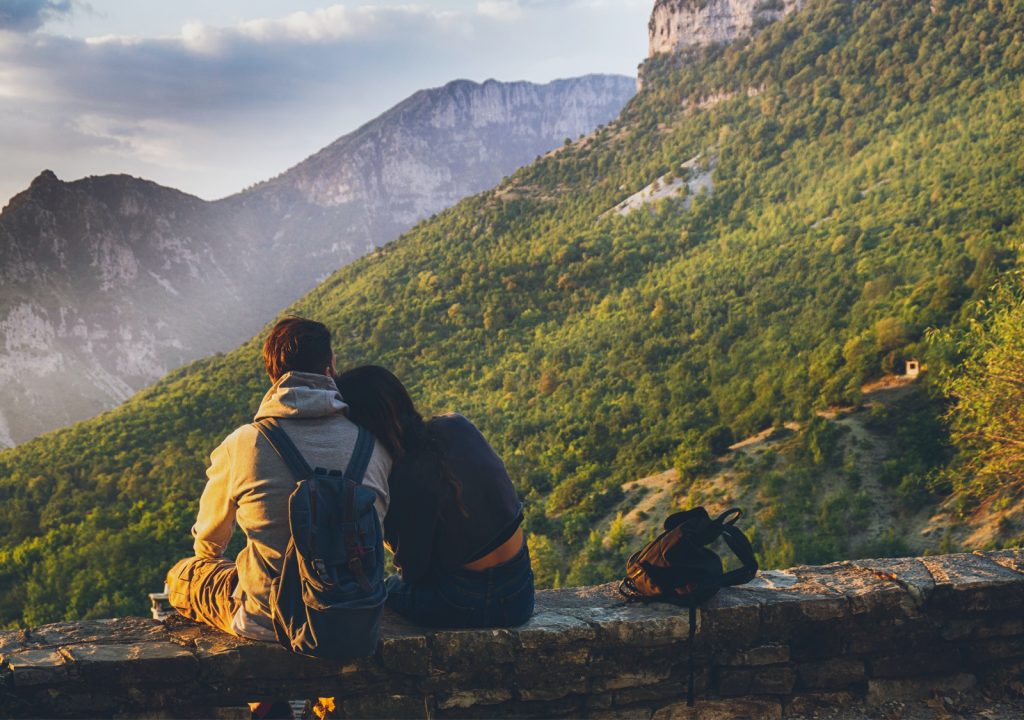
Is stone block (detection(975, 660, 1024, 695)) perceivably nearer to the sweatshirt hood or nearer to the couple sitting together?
the couple sitting together

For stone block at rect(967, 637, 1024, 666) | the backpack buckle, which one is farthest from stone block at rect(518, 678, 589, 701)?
stone block at rect(967, 637, 1024, 666)

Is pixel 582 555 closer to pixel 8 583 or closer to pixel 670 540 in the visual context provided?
pixel 670 540

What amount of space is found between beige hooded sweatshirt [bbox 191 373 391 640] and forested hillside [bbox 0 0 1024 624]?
54.9 feet

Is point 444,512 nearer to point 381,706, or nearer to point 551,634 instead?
point 551,634

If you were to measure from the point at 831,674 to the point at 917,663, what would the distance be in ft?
1.36

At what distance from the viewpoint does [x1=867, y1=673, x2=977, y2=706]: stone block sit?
12.2ft

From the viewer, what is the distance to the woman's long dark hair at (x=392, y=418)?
10.5 feet

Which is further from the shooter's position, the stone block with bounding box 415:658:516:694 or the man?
the stone block with bounding box 415:658:516:694

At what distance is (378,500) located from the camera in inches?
123

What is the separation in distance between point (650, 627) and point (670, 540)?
393 millimetres

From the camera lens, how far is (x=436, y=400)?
48.2m

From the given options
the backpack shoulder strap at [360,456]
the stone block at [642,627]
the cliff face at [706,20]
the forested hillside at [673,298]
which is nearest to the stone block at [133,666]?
the backpack shoulder strap at [360,456]

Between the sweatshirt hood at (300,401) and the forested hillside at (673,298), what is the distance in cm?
1676

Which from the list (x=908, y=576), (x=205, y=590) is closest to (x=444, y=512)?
(x=205, y=590)
